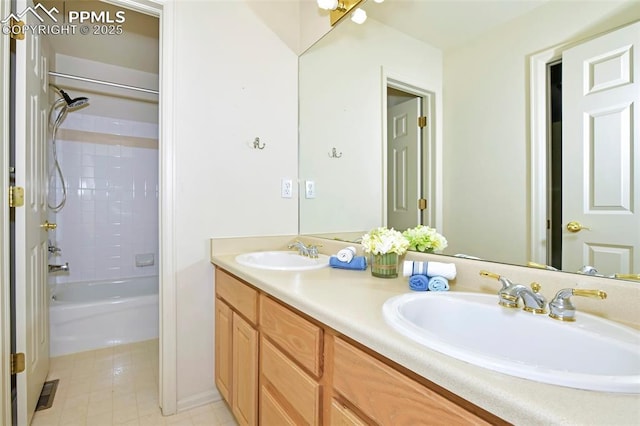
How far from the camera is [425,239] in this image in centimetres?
123

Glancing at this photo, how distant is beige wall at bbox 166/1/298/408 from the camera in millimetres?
1574

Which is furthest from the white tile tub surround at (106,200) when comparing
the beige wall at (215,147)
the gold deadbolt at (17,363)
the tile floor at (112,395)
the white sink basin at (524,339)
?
the white sink basin at (524,339)

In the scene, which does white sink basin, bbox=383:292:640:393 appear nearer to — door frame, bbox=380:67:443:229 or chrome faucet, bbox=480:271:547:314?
chrome faucet, bbox=480:271:547:314

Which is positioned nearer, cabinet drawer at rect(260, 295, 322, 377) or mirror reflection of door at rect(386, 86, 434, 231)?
cabinet drawer at rect(260, 295, 322, 377)

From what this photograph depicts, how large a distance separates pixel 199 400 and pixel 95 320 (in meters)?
1.17

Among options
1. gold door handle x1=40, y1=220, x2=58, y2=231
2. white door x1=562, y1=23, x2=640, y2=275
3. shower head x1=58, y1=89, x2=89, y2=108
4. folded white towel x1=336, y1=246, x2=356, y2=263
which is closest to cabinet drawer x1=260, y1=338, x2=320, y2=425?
folded white towel x1=336, y1=246, x2=356, y2=263

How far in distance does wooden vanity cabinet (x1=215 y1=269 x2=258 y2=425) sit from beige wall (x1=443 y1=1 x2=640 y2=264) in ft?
2.67

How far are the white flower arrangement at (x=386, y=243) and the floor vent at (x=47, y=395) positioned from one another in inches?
71.8

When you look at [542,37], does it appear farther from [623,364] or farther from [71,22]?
[71,22]

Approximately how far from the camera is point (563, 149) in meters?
0.88

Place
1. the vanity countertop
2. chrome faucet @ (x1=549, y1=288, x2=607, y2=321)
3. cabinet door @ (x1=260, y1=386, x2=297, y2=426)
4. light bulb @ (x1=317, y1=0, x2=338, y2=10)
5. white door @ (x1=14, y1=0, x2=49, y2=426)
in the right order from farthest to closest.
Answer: light bulb @ (x1=317, y1=0, x2=338, y2=10)
white door @ (x1=14, y1=0, x2=49, y2=426)
cabinet door @ (x1=260, y1=386, x2=297, y2=426)
chrome faucet @ (x1=549, y1=288, x2=607, y2=321)
the vanity countertop

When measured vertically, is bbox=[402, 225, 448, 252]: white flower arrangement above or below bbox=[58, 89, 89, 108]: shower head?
below

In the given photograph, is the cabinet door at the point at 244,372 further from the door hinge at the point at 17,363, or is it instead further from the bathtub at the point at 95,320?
the bathtub at the point at 95,320

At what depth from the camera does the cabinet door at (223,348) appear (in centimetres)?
145
